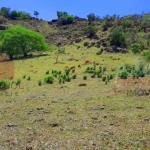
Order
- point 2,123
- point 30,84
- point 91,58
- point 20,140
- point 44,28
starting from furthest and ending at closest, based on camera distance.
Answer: point 44,28, point 91,58, point 30,84, point 2,123, point 20,140

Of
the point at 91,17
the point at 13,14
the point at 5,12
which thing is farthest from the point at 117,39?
the point at 5,12

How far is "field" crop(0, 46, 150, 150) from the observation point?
13.9 meters

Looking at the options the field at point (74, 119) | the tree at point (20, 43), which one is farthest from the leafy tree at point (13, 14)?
the field at point (74, 119)

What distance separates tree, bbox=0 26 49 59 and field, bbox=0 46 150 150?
124 feet

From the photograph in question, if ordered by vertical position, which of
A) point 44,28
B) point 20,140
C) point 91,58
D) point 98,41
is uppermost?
point 44,28

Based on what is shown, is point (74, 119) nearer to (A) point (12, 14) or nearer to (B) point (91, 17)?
(B) point (91, 17)

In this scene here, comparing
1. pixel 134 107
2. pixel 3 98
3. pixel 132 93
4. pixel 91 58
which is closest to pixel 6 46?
pixel 91 58

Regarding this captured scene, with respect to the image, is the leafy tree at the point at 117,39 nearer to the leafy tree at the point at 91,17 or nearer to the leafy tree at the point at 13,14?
the leafy tree at the point at 91,17

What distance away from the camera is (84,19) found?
122500 mm

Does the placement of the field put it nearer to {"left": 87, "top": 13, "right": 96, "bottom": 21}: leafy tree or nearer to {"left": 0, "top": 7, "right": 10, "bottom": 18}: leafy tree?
{"left": 87, "top": 13, "right": 96, "bottom": 21}: leafy tree

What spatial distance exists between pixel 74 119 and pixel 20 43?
178 feet

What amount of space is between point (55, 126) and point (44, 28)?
10284 cm

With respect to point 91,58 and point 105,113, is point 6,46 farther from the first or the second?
point 105,113

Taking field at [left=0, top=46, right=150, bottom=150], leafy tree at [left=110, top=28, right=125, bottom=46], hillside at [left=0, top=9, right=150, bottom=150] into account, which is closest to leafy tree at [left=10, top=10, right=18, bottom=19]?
leafy tree at [left=110, top=28, right=125, bottom=46]
